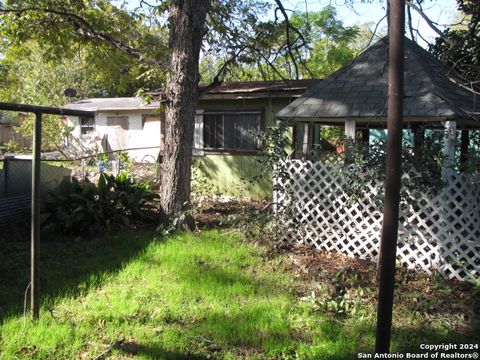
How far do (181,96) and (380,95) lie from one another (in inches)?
120

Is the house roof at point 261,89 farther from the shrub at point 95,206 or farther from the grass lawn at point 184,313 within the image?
the grass lawn at point 184,313

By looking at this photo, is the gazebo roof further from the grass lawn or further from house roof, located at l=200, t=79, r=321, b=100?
house roof, located at l=200, t=79, r=321, b=100

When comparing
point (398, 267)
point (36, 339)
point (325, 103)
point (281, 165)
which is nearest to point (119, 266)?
point (36, 339)

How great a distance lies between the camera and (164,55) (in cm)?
709

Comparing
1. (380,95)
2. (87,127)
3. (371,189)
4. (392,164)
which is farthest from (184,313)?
(87,127)

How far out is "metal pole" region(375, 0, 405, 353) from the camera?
7.22ft

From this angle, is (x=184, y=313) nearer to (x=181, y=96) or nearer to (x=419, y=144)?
(x=419, y=144)

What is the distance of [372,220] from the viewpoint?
6.10 meters

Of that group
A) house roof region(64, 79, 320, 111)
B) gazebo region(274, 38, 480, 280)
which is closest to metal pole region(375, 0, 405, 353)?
gazebo region(274, 38, 480, 280)

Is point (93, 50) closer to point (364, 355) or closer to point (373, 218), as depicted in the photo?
point (373, 218)

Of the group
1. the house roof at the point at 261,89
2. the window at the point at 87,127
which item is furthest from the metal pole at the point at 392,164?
the window at the point at 87,127

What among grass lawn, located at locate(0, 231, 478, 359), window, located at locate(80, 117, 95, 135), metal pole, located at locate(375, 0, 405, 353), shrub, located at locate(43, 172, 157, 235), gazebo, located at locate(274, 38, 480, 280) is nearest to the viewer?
metal pole, located at locate(375, 0, 405, 353)

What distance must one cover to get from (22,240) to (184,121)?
9.95ft

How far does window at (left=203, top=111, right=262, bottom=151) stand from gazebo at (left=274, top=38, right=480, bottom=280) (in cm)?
378
